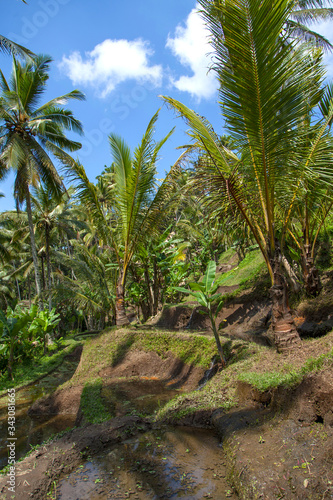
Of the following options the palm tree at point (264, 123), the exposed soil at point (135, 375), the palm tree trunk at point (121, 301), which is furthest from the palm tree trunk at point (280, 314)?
the palm tree trunk at point (121, 301)

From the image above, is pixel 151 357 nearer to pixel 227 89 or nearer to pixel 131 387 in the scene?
pixel 131 387

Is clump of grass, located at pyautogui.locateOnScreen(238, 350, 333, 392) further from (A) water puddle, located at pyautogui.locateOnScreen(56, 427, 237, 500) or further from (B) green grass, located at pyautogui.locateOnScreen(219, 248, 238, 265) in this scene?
(B) green grass, located at pyautogui.locateOnScreen(219, 248, 238, 265)

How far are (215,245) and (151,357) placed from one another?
12.8m

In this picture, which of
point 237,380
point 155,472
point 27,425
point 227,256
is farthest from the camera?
point 227,256

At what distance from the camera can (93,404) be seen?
7.01 meters

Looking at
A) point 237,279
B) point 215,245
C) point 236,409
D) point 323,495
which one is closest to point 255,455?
point 323,495

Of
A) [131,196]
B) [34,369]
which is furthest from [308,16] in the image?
[34,369]

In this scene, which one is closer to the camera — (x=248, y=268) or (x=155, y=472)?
(x=155, y=472)

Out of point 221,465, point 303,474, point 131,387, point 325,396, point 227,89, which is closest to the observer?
point 303,474

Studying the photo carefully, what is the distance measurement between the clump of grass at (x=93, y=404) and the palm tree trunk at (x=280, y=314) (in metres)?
3.49

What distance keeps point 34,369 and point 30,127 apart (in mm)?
10585

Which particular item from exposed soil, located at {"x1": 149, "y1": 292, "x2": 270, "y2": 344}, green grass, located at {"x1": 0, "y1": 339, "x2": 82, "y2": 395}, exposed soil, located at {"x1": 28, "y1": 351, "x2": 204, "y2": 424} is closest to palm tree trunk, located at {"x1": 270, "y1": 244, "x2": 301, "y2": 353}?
exposed soil, located at {"x1": 28, "y1": 351, "x2": 204, "y2": 424}

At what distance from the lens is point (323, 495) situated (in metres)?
2.74

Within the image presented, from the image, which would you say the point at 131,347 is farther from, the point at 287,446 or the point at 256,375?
the point at 287,446
